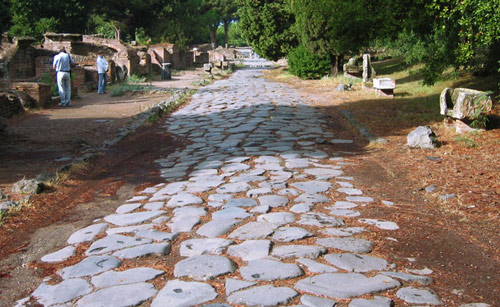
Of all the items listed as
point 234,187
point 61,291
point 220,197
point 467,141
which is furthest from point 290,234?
point 467,141

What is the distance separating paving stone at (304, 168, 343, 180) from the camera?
585cm

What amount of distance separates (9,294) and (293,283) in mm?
1789

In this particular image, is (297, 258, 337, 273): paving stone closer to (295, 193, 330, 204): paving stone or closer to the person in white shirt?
(295, 193, 330, 204): paving stone

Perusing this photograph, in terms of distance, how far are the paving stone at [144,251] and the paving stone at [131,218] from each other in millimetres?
670

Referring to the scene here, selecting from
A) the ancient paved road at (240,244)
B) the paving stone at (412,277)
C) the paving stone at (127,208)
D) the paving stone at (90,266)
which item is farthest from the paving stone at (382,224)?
the paving stone at (127,208)

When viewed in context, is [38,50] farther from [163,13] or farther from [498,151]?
[163,13]

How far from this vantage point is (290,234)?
155 inches

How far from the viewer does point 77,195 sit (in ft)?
18.2

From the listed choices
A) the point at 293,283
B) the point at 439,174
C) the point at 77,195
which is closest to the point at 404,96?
the point at 439,174

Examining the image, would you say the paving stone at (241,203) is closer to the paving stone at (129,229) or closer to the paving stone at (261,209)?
the paving stone at (261,209)

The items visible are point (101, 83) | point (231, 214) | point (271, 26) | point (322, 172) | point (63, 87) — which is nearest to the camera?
point (231, 214)

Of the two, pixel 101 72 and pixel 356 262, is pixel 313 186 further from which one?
pixel 101 72

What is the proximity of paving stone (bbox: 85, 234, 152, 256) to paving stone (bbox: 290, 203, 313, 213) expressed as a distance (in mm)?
1378

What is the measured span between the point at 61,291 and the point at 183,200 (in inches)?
78.2
